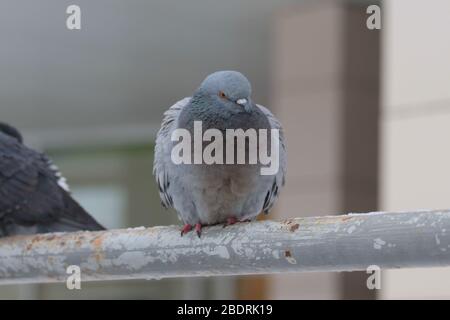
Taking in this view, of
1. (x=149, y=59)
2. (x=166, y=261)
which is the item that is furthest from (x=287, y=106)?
(x=166, y=261)

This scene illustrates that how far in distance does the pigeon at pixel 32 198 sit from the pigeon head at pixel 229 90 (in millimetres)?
841

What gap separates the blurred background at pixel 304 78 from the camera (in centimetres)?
536

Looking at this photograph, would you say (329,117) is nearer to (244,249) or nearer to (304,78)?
(304,78)

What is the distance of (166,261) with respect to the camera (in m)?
1.30

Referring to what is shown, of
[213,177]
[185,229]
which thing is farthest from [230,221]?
[185,229]

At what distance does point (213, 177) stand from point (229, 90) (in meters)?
0.32

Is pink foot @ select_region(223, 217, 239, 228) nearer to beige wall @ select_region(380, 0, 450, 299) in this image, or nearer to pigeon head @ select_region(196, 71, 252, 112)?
pigeon head @ select_region(196, 71, 252, 112)

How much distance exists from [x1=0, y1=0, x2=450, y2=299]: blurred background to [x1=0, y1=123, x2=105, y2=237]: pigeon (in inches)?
116

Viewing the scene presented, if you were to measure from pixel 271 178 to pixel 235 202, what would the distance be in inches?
3.9

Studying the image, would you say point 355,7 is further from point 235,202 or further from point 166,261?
point 166,261

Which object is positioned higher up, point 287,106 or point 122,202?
point 287,106

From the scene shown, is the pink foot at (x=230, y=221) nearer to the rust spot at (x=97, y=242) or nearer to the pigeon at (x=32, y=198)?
the rust spot at (x=97, y=242)

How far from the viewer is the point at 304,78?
6.70 meters

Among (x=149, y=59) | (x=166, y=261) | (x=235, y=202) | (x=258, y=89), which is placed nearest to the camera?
(x=166, y=261)
